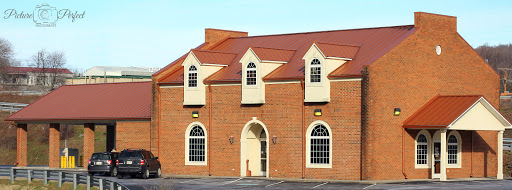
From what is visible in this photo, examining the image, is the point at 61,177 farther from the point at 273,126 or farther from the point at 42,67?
the point at 42,67

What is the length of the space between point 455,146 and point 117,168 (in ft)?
57.7

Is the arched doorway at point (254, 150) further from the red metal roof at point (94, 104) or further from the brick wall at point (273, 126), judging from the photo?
the red metal roof at point (94, 104)

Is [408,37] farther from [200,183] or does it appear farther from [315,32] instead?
[200,183]

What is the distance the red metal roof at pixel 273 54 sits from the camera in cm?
4059

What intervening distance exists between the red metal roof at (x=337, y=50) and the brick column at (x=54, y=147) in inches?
824

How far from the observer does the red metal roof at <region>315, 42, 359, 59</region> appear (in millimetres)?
38344

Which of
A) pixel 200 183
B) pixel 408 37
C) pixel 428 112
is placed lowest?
pixel 200 183

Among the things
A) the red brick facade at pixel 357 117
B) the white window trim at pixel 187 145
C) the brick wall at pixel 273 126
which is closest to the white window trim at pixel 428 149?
the red brick facade at pixel 357 117

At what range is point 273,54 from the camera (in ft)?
136

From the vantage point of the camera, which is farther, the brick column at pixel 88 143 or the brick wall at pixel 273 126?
the brick column at pixel 88 143

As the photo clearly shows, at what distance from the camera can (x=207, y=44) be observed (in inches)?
1927

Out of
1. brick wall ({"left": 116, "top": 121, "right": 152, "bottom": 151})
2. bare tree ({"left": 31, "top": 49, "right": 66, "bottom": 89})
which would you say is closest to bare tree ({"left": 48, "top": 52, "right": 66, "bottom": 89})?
bare tree ({"left": 31, "top": 49, "right": 66, "bottom": 89})

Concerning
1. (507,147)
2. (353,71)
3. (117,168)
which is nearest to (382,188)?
(353,71)

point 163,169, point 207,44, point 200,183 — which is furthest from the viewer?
point 207,44
